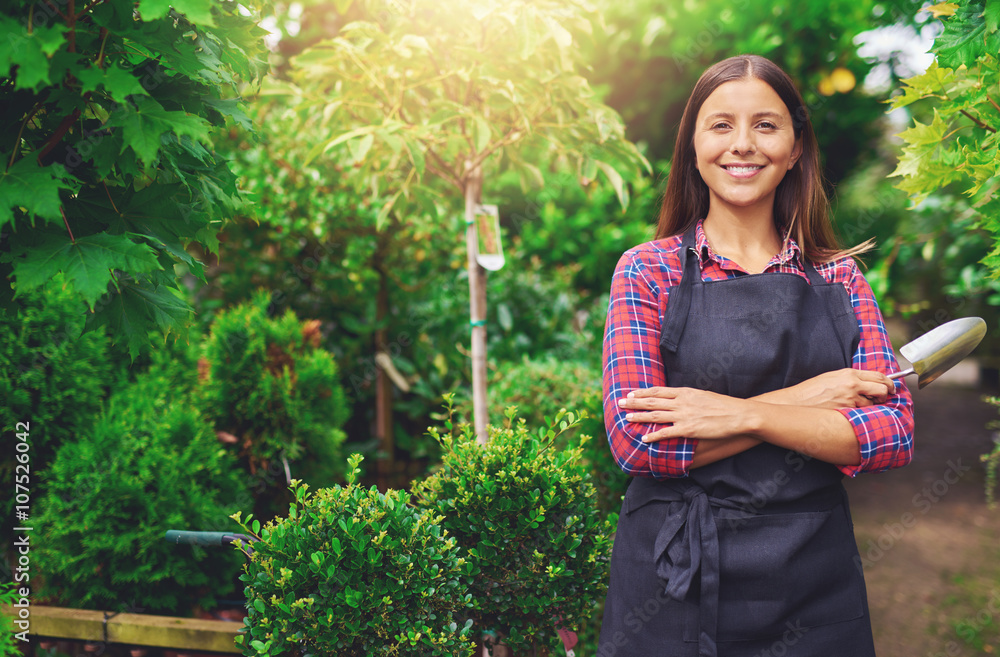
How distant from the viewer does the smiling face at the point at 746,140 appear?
1677 millimetres

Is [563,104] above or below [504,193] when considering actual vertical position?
below

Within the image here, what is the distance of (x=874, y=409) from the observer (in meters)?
1.55

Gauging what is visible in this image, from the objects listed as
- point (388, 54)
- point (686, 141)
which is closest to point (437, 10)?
point (388, 54)

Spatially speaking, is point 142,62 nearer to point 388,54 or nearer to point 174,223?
point 174,223

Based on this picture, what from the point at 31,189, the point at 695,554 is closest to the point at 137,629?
the point at 31,189

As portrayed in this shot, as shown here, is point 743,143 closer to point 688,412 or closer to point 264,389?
point 688,412

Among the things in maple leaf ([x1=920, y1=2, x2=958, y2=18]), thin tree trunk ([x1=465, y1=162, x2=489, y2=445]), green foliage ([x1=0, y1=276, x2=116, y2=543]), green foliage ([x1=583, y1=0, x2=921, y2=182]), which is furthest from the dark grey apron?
green foliage ([x1=583, y1=0, x2=921, y2=182])

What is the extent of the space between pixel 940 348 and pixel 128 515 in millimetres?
3038

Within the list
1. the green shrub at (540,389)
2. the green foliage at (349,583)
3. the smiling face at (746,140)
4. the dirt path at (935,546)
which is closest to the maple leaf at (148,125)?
the green foliage at (349,583)

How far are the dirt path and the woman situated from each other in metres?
2.91

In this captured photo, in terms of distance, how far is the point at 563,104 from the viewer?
2.66m

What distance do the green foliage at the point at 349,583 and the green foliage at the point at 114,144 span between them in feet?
2.05

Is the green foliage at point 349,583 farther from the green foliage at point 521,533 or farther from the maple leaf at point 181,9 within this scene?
the maple leaf at point 181,9

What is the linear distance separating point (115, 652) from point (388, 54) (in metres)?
2.66
